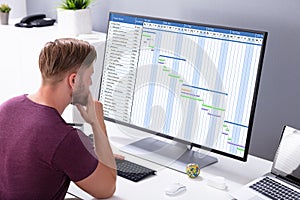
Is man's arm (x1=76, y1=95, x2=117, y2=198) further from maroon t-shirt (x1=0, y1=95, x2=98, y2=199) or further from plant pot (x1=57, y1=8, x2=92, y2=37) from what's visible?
plant pot (x1=57, y1=8, x2=92, y2=37)

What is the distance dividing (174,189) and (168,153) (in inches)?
12.0

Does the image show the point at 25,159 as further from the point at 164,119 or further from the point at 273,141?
the point at 273,141

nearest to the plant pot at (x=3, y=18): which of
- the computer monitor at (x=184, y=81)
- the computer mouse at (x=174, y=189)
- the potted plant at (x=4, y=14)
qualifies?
the potted plant at (x=4, y=14)

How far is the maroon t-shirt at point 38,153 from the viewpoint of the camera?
4.40ft

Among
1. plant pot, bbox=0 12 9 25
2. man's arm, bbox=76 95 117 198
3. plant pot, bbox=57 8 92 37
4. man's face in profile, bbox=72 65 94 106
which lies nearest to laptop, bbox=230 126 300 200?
man's arm, bbox=76 95 117 198

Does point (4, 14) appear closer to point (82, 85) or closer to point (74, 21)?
point (74, 21)

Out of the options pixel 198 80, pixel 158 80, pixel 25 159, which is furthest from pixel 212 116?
pixel 25 159

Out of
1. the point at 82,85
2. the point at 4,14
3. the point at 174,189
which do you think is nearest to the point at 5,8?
the point at 4,14

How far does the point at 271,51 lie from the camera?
1750mm

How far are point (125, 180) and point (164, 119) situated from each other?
276mm

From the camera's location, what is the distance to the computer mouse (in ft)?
4.85

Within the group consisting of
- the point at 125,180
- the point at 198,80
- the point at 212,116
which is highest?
the point at 198,80

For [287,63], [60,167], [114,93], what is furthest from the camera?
[114,93]

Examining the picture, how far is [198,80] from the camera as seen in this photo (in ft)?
5.36
